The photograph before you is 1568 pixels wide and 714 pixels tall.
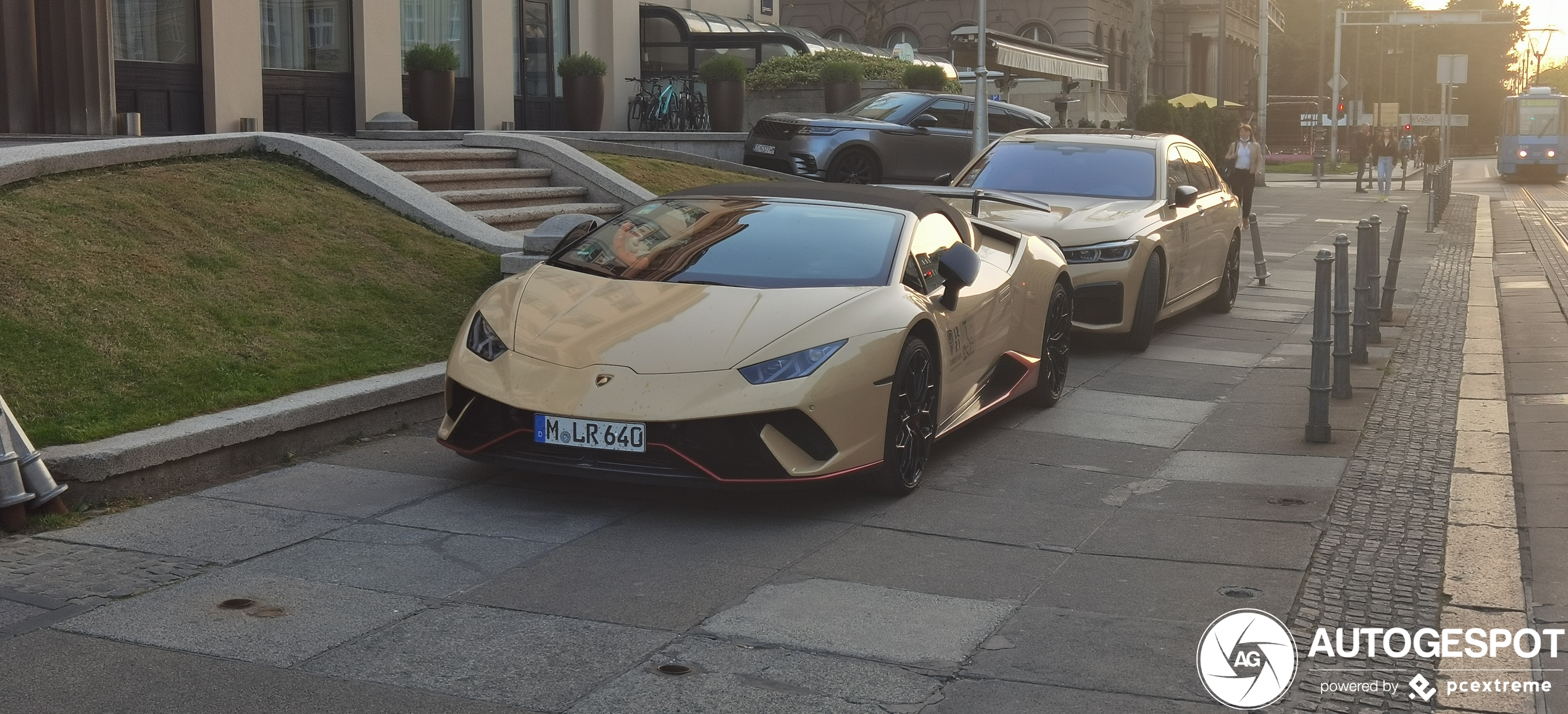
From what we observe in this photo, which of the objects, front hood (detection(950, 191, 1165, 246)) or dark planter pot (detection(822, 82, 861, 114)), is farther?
dark planter pot (detection(822, 82, 861, 114))

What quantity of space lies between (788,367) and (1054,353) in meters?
3.35

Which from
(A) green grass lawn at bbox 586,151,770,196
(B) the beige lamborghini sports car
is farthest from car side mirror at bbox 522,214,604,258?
(A) green grass lawn at bbox 586,151,770,196

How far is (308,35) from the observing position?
2019 cm

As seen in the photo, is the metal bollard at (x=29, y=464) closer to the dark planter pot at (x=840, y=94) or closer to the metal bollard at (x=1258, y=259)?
the metal bollard at (x=1258, y=259)

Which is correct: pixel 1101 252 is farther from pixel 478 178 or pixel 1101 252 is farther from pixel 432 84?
pixel 432 84

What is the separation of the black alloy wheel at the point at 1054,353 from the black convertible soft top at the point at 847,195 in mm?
1010

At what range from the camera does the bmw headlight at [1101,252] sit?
11.4 meters

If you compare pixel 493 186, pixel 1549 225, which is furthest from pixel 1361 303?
pixel 1549 225

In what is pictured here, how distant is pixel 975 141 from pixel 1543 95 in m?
47.6

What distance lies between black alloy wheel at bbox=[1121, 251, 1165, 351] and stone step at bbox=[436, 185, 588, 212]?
589cm

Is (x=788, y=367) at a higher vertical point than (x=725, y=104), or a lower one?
lower

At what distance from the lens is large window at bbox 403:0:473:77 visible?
22.4 m

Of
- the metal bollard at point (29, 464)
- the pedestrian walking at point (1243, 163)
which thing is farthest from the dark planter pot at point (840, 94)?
the metal bollard at point (29, 464)

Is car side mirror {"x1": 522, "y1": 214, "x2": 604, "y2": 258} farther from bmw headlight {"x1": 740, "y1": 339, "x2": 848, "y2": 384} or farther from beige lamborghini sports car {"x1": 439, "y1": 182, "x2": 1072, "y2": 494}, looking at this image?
bmw headlight {"x1": 740, "y1": 339, "x2": 848, "y2": 384}
